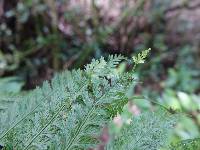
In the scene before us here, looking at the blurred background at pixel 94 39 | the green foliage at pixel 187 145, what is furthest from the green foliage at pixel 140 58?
the blurred background at pixel 94 39

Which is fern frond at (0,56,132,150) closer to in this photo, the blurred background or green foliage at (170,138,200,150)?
green foliage at (170,138,200,150)

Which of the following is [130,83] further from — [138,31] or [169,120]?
[138,31]

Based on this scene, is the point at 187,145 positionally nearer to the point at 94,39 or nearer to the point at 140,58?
the point at 140,58

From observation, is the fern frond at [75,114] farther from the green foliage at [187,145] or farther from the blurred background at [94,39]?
the blurred background at [94,39]

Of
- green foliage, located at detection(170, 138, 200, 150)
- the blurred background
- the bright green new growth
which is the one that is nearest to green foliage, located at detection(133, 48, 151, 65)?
the bright green new growth

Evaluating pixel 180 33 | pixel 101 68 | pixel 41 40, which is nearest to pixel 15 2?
pixel 41 40

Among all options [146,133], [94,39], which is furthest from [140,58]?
[94,39]

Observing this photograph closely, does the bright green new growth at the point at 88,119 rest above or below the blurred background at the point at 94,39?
above
